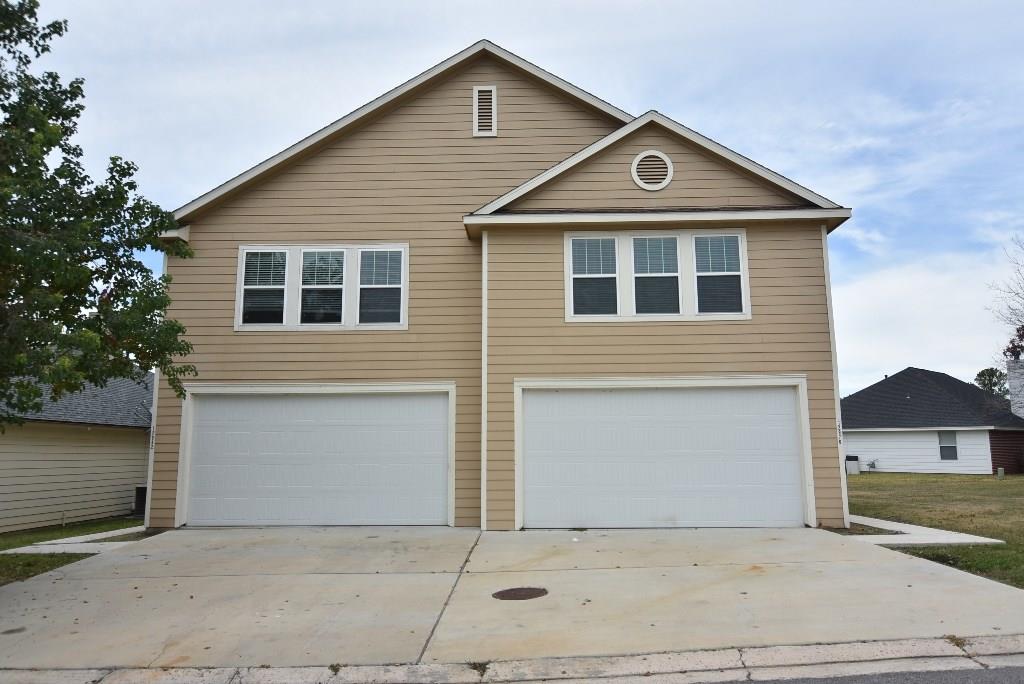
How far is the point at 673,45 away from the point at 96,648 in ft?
40.3

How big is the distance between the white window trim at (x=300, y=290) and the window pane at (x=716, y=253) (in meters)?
4.77

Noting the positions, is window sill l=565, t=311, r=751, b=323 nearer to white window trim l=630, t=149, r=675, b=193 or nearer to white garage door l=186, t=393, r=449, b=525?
white window trim l=630, t=149, r=675, b=193

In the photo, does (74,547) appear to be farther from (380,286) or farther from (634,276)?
(634,276)

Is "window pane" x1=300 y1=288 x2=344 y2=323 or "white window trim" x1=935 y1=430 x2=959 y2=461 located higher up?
"window pane" x1=300 y1=288 x2=344 y2=323

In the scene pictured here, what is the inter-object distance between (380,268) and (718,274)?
18.1 ft

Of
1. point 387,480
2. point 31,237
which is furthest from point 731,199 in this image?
point 31,237

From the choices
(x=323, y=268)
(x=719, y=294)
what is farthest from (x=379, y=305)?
(x=719, y=294)

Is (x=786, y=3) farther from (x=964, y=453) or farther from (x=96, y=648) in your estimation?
(x=964, y=453)

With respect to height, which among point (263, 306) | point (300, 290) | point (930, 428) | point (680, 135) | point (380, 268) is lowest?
point (930, 428)

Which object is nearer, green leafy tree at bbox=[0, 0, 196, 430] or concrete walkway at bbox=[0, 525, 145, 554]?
green leafy tree at bbox=[0, 0, 196, 430]

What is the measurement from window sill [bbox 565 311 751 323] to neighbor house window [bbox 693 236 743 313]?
0.10 meters

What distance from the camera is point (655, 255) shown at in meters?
11.6

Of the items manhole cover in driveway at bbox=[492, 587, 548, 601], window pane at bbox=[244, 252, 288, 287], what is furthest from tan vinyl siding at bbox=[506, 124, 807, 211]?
manhole cover in driveway at bbox=[492, 587, 548, 601]

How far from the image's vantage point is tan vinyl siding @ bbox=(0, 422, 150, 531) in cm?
1558
